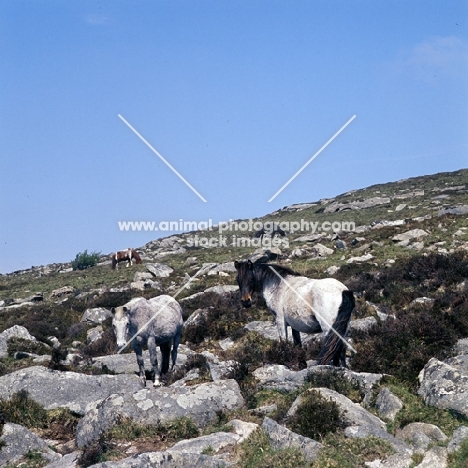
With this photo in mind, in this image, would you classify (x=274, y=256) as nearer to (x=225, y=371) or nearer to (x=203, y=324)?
(x=203, y=324)

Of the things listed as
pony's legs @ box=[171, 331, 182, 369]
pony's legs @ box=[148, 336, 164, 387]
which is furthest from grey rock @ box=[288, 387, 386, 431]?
pony's legs @ box=[171, 331, 182, 369]

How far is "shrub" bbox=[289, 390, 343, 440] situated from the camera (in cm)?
969

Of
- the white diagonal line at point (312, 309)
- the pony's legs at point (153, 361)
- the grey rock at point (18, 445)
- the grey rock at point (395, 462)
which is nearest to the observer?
the grey rock at point (395, 462)

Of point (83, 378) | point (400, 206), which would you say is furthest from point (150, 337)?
point (400, 206)

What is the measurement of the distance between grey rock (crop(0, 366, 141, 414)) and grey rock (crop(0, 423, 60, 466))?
5.49 feet

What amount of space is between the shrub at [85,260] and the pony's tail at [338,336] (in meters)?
54.7

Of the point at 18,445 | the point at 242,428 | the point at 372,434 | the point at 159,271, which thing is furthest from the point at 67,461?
the point at 159,271

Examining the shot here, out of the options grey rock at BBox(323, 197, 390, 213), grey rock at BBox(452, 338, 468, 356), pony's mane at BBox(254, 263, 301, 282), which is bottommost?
grey rock at BBox(452, 338, 468, 356)

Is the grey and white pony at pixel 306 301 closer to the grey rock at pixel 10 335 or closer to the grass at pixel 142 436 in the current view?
the grass at pixel 142 436

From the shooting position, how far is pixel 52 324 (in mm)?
28141

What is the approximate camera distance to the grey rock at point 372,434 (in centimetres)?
930

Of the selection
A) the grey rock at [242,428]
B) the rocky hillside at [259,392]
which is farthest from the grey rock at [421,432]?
the grey rock at [242,428]

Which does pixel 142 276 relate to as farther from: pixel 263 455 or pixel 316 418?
pixel 263 455

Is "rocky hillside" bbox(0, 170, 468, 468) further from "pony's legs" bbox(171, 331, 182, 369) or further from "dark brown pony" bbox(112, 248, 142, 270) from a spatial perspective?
"dark brown pony" bbox(112, 248, 142, 270)
